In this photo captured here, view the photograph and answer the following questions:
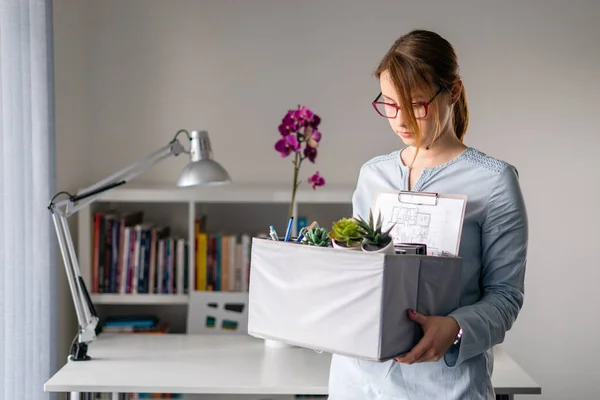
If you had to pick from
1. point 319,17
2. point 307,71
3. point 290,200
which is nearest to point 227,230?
point 290,200

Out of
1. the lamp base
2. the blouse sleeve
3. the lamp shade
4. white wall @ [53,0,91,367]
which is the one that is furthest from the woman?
white wall @ [53,0,91,367]

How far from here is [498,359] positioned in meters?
2.16

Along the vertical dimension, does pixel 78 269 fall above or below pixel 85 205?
below

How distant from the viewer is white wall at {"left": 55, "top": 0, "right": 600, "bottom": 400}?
2.93m

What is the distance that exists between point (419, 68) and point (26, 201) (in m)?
1.42

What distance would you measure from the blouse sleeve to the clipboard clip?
0.09 metres

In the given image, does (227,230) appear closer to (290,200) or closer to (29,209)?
(290,200)

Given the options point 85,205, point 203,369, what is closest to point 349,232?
point 203,369

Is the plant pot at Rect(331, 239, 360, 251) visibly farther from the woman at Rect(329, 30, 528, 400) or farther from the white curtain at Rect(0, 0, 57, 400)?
the white curtain at Rect(0, 0, 57, 400)

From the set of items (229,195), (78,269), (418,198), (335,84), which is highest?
(335,84)

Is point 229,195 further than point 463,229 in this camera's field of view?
Yes

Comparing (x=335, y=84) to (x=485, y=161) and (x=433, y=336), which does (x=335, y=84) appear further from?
(x=433, y=336)

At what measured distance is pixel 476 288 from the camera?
49.3 inches

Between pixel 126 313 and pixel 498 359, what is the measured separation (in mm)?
1555
